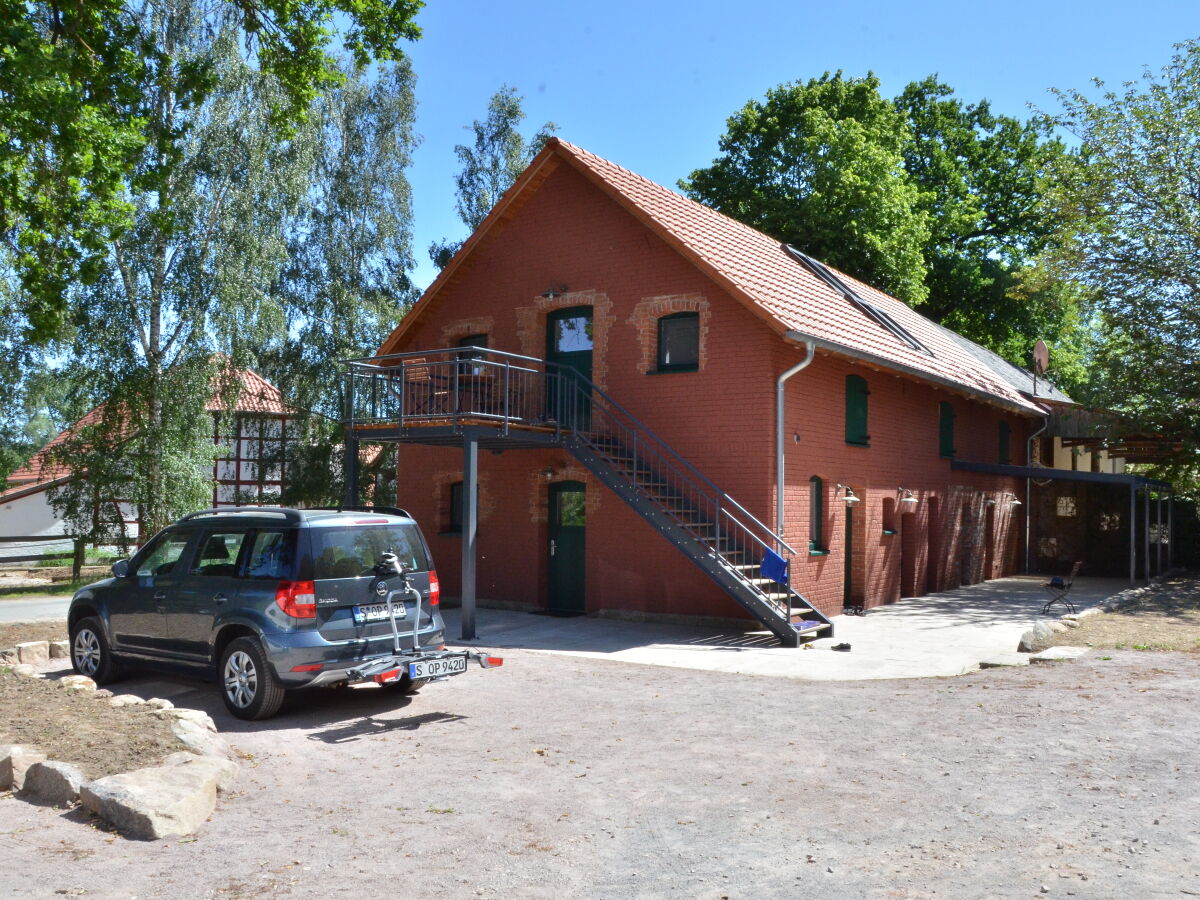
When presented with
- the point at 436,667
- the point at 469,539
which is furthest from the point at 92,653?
the point at 469,539

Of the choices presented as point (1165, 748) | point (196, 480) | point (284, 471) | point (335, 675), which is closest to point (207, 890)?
point (335, 675)

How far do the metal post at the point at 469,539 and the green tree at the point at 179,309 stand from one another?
10.5 m

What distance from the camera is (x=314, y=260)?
27.6 m

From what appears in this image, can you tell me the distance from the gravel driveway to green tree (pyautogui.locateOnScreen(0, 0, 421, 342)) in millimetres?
6189

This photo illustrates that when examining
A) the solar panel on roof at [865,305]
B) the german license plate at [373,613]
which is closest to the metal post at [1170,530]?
the solar panel on roof at [865,305]

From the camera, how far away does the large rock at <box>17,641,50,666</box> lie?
38.0 ft

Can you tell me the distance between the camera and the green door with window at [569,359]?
1747 centimetres

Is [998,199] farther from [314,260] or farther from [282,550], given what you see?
[282,550]


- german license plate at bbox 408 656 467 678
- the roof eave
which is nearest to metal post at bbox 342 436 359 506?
the roof eave

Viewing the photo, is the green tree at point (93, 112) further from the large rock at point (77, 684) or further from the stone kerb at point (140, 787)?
the stone kerb at point (140, 787)

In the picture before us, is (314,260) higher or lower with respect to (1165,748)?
higher

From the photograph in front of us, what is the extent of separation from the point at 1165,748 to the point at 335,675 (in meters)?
6.60

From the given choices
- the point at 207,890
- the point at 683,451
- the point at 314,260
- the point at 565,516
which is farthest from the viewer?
the point at 314,260

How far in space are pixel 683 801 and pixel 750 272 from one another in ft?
38.7
